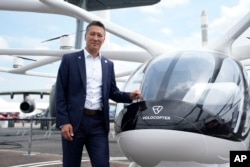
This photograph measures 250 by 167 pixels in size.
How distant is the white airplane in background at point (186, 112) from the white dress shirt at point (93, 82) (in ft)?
1.33

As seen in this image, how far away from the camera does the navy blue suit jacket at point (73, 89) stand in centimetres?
287

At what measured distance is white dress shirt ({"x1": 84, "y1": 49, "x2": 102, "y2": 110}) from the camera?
9.70ft

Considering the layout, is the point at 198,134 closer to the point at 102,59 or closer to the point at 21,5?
the point at 102,59

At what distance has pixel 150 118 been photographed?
2.99 meters

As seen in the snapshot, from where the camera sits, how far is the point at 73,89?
294 centimetres

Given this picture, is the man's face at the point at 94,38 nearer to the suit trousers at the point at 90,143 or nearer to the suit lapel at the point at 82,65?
the suit lapel at the point at 82,65

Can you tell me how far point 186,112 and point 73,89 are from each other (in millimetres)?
1028

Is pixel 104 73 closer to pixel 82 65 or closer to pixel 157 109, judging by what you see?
pixel 82 65

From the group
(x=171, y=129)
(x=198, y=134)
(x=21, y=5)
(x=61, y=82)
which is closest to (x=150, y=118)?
(x=171, y=129)

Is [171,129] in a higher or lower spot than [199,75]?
lower

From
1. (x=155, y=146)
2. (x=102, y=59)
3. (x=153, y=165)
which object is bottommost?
(x=153, y=165)

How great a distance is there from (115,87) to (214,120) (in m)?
0.98

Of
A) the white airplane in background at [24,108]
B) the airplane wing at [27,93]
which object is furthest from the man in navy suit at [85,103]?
the airplane wing at [27,93]

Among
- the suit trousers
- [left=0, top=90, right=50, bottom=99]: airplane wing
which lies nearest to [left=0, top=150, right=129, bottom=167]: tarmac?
the suit trousers
